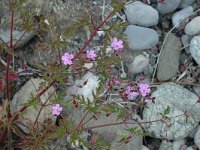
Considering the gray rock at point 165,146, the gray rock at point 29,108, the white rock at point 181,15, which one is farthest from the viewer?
the white rock at point 181,15

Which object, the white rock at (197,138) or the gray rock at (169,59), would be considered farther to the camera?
the gray rock at (169,59)

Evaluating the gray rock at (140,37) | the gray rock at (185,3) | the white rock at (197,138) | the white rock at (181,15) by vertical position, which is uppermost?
the gray rock at (185,3)

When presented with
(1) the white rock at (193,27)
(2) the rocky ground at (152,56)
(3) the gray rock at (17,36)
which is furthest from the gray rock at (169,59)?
(3) the gray rock at (17,36)

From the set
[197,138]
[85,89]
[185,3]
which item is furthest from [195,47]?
[85,89]

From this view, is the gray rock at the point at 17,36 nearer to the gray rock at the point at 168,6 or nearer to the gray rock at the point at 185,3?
the gray rock at the point at 168,6

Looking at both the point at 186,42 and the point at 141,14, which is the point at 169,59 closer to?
the point at 186,42

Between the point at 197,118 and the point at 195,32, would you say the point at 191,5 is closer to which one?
the point at 195,32

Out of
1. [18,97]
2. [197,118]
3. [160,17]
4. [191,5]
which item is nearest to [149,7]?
[160,17]

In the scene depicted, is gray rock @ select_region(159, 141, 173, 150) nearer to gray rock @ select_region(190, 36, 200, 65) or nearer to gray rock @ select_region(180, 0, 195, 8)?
gray rock @ select_region(190, 36, 200, 65)

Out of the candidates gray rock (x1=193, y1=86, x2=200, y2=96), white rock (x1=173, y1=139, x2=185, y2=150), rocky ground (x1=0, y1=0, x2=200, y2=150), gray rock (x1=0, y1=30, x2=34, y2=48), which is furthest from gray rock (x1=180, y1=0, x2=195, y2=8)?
gray rock (x1=0, y1=30, x2=34, y2=48)
